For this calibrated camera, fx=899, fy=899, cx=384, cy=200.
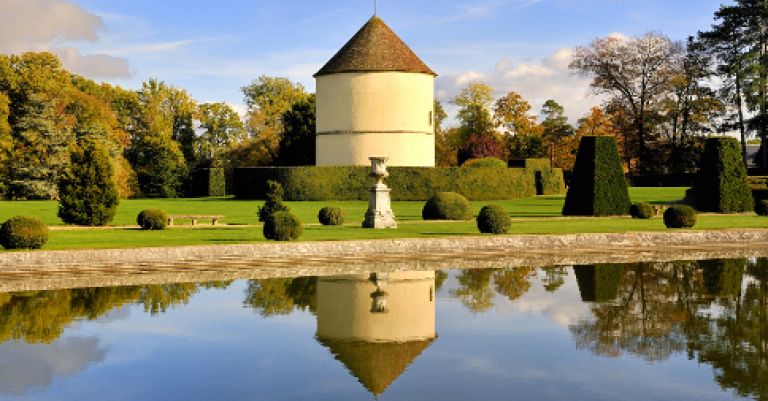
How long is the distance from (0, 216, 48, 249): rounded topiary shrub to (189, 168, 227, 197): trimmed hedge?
40921mm

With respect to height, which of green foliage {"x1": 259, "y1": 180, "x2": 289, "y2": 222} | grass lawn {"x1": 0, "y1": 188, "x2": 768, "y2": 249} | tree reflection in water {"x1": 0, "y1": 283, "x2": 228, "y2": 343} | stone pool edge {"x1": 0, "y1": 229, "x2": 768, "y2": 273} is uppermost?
green foliage {"x1": 259, "y1": 180, "x2": 289, "y2": 222}

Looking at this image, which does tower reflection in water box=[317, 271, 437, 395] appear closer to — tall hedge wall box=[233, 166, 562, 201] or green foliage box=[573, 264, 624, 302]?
green foliage box=[573, 264, 624, 302]

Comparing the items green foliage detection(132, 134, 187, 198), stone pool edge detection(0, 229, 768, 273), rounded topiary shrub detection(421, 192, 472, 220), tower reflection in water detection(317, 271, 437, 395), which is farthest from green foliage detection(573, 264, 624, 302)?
green foliage detection(132, 134, 187, 198)

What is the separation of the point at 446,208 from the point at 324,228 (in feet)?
18.2

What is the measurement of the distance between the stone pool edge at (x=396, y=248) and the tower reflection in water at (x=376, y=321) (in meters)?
3.08

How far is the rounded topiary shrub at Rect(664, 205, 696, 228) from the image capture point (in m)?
25.9

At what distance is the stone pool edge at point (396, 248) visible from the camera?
18125mm

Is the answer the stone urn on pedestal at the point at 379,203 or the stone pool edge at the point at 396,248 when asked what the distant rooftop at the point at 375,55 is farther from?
the stone pool edge at the point at 396,248

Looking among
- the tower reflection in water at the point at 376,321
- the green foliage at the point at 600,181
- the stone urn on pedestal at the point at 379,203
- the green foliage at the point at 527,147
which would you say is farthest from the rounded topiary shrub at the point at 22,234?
the green foliage at the point at 527,147

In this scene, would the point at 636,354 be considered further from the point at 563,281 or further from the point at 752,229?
the point at 752,229

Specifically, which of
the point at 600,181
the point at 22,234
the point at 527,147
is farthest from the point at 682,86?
the point at 22,234

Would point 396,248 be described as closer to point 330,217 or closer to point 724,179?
point 330,217

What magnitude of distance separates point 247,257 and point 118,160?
40.1 m

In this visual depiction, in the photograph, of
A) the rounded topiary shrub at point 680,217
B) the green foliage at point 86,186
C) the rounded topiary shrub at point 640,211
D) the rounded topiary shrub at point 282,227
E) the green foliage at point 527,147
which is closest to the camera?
the rounded topiary shrub at point 282,227
